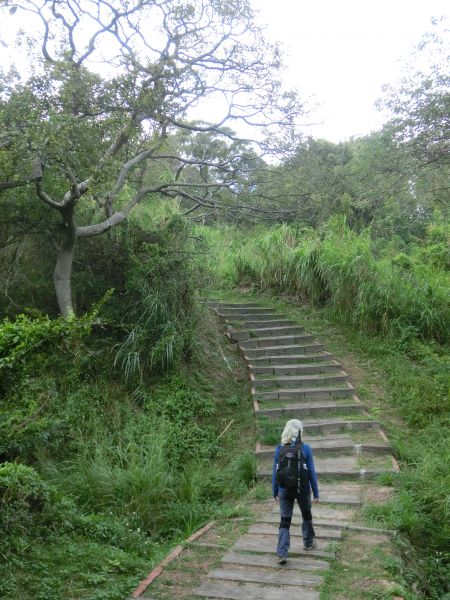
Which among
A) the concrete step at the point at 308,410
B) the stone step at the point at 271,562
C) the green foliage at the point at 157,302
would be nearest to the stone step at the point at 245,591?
the stone step at the point at 271,562

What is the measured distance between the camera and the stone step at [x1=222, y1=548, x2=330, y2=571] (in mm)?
4693

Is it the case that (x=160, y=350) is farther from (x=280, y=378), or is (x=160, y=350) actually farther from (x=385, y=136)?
(x=385, y=136)

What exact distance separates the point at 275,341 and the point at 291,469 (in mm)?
6602

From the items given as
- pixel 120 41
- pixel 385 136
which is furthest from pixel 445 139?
pixel 120 41

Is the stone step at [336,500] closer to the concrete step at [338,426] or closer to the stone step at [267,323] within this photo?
the concrete step at [338,426]

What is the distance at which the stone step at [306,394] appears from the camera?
9.16 metres

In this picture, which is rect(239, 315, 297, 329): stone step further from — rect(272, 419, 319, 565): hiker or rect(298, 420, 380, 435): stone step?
rect(272, 419, 319, 565): hiker

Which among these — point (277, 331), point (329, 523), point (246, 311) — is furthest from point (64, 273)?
point (329, 523)

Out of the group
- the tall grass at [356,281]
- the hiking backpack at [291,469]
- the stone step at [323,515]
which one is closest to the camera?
the hiking backpack at [291,469]

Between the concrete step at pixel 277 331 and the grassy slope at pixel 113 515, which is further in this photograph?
the concrete step at pixel 277 331

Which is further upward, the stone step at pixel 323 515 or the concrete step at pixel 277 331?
the concrete step at pixel 277 331

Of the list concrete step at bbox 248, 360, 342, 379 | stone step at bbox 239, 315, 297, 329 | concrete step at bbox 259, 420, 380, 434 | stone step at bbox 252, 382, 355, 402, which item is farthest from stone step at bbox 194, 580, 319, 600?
stone step at bbox 239, 315, 297, 329

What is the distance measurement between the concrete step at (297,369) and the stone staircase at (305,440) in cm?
2

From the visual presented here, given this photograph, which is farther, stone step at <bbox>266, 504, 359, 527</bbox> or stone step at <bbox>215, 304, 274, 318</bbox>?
stone step at <bbox>215, 304, 274, 318</bbox>
